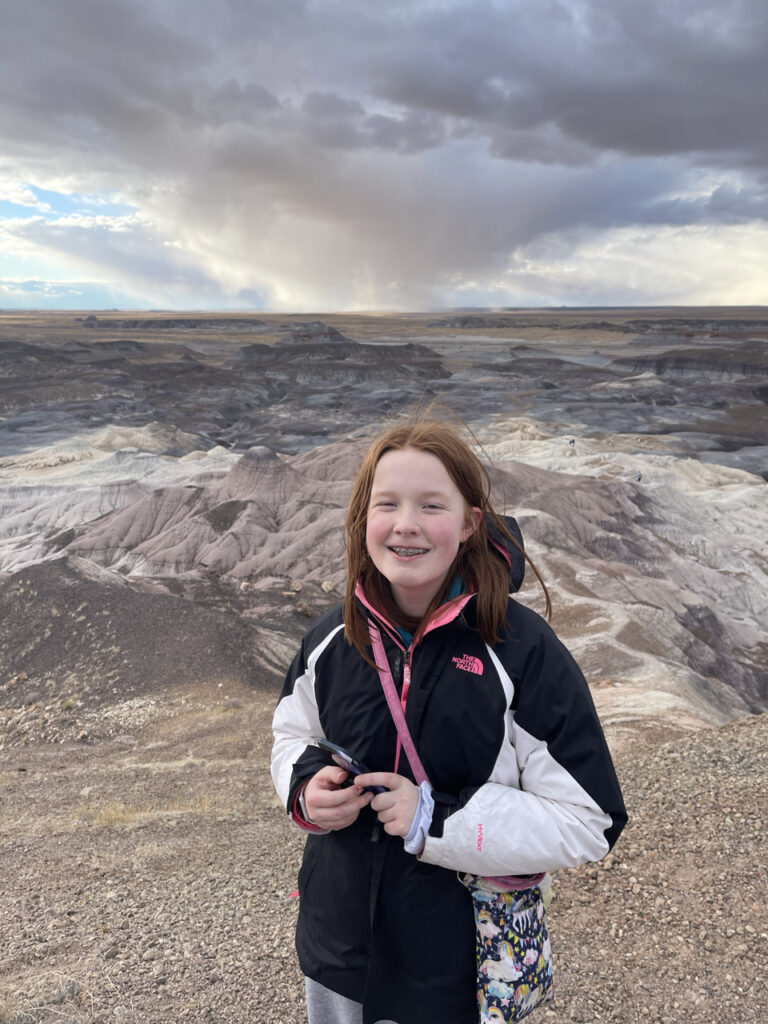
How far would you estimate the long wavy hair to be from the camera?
199 cm

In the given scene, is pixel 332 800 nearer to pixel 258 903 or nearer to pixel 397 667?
pixel 397 667

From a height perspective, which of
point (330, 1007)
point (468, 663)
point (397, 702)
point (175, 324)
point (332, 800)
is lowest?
point (175, 324)

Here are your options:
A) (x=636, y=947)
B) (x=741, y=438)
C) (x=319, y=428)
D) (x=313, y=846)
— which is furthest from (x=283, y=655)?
(x=741, y=438)

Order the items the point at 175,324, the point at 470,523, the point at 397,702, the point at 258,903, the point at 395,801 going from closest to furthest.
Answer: the point at 395,801 < the point at 397,702 < the point at 470,523 < the point at 258,903 < the point at 175,324

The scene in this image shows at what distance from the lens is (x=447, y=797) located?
5.95 ft

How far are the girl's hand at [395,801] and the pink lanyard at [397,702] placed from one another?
0.06 m

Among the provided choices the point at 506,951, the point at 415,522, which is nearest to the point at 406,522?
the point at 415,522

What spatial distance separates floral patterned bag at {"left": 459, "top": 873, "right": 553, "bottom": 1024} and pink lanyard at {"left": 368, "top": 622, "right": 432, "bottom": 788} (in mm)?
319

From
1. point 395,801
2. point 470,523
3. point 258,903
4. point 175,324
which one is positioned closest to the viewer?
point 395,801

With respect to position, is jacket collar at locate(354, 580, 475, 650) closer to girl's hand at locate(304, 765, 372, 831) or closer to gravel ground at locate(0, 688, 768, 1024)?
girl's hand at locate(304, 765, 372, 831)

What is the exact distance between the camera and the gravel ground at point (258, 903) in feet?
11.6

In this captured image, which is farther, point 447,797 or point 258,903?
point 258,903

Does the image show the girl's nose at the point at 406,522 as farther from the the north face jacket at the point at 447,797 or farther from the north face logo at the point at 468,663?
the north face logo at the point at 468,663

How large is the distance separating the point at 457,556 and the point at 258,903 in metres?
3.85
